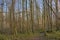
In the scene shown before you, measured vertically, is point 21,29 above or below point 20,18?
below

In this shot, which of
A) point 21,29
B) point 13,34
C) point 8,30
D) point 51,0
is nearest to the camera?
point 13,34

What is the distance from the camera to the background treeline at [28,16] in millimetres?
3430

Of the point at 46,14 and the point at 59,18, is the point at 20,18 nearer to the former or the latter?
the point at 46,14

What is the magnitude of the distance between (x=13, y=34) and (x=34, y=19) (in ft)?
2.84

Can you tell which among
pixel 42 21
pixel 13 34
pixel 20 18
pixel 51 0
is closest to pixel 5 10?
pixel 20 18

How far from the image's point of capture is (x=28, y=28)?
3.81 meters

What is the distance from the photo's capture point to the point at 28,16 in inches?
151

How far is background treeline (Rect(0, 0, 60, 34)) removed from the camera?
135 inches

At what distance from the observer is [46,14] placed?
390 centimetres

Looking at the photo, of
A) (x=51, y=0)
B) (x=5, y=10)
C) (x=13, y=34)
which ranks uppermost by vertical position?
(x=51, y=0)

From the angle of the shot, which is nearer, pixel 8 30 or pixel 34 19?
pixel 8 30

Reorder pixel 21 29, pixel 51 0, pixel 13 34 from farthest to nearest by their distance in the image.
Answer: pixel 51 0 → pixel 21 29 → pixel 13 34

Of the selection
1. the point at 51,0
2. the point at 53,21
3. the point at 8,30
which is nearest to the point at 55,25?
the point at 53,21

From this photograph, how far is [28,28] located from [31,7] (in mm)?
564
